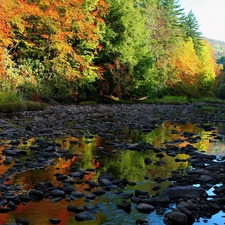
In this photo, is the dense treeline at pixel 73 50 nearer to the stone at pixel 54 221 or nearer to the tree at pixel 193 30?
the stone at pixel 54 221

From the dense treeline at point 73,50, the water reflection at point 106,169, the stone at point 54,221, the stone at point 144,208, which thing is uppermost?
the dense treeline at point 73,50

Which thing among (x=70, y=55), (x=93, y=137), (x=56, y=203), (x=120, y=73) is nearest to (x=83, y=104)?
(x=70, y=55)

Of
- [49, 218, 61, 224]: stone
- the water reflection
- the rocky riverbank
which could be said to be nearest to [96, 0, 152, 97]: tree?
the water reflection

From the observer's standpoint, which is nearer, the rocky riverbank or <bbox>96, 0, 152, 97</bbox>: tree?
the rocky riverbank

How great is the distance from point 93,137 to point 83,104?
13.5 meters

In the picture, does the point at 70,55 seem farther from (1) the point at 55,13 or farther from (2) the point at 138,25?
(2) the point at 138,25

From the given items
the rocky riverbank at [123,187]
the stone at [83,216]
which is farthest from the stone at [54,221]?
the stone at [83,216]

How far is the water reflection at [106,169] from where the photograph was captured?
3.43m

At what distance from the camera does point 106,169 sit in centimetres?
540

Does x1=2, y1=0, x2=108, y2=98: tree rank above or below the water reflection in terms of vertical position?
above

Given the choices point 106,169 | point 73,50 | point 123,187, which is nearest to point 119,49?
point 73,50

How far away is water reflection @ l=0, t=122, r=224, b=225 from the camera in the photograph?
343 centimetres

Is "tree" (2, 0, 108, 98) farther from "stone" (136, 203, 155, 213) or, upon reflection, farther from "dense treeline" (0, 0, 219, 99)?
"stone" (136, 203, 155, 213)

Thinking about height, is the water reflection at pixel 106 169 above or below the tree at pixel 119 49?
below
